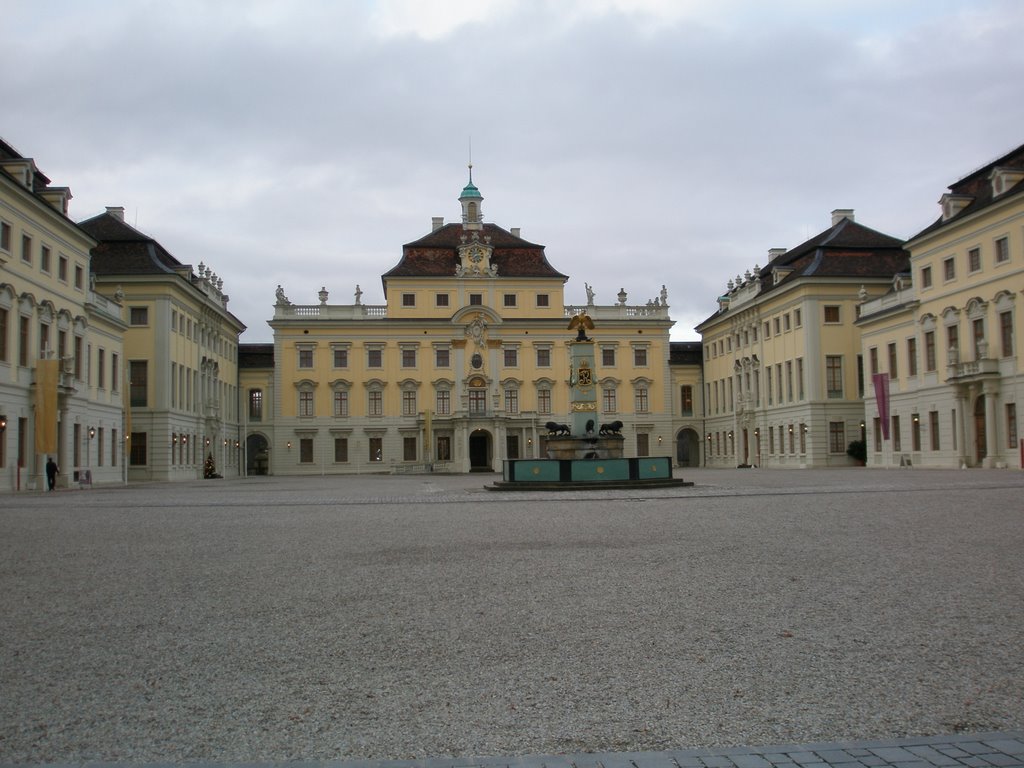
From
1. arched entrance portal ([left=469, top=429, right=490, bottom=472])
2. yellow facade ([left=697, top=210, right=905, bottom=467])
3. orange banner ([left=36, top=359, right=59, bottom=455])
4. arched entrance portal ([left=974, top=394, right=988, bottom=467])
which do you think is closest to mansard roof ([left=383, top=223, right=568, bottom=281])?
arched entrance portal ([left=469, top=429, right=490, bottom=472])

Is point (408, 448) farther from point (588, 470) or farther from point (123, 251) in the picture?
point (588, 470)

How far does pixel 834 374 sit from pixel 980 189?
17466mm

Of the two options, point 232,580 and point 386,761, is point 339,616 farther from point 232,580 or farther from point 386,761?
point 386,761

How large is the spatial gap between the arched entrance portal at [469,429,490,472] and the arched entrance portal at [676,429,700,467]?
1616cm

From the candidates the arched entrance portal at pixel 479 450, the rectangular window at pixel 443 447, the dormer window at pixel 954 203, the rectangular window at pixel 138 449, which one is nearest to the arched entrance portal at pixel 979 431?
the dormer window at pixel 954 203

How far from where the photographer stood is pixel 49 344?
3959 cm

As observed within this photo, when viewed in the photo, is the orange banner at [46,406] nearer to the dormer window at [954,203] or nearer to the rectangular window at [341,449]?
the dormer window at [954,203]

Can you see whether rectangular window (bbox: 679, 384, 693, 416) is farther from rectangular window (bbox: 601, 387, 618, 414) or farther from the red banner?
the red banner

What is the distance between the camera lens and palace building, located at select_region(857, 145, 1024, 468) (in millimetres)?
42281

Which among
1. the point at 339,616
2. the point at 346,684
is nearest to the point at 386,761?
the point at 346,684

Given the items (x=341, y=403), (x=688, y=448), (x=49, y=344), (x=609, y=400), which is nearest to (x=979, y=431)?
(x=609, y=400)

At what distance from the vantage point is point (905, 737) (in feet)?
16.4

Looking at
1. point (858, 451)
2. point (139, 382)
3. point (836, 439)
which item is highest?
point (139, 382)

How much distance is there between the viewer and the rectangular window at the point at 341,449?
7588 cm
